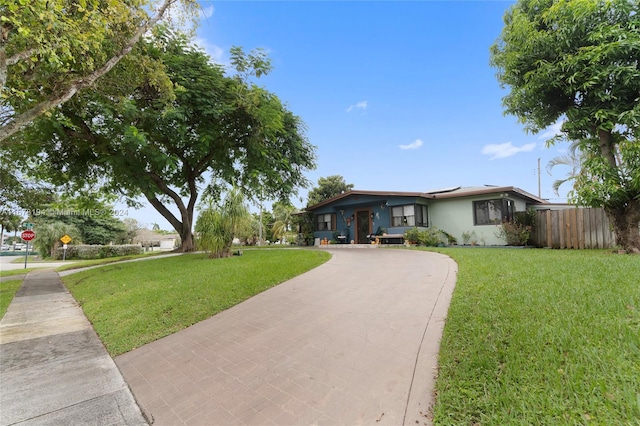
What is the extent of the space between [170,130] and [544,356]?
1168 cm

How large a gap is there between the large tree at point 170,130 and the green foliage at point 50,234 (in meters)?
21.4

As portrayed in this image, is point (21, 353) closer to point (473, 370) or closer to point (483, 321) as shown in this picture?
point (473, 370)

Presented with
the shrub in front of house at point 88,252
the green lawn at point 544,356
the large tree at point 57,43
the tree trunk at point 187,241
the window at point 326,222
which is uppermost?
the large tree at point 57,43

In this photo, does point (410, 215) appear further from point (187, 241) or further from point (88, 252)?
point (88, 252)

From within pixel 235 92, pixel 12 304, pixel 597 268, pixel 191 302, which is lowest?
pixel 12 304

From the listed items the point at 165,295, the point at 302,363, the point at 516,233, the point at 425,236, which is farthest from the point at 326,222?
the point at 302,363

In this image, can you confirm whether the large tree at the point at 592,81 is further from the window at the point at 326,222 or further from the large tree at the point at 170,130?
the window at the point at 326,222

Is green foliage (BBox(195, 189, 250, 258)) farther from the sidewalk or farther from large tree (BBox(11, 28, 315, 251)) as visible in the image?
the sidewalk

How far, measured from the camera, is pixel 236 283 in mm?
6434

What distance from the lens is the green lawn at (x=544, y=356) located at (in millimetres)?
1968

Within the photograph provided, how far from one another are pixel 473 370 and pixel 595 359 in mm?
1008

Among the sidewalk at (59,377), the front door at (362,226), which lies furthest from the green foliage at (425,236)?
the sidewalk at (59,377)

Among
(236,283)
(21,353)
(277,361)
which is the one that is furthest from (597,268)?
(21,353)

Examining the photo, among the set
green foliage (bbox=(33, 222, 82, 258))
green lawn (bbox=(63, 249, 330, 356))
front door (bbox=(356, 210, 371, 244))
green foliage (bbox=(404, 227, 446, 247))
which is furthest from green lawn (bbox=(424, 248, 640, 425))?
green foliage (bbox=(33, 222, 82, 258))
